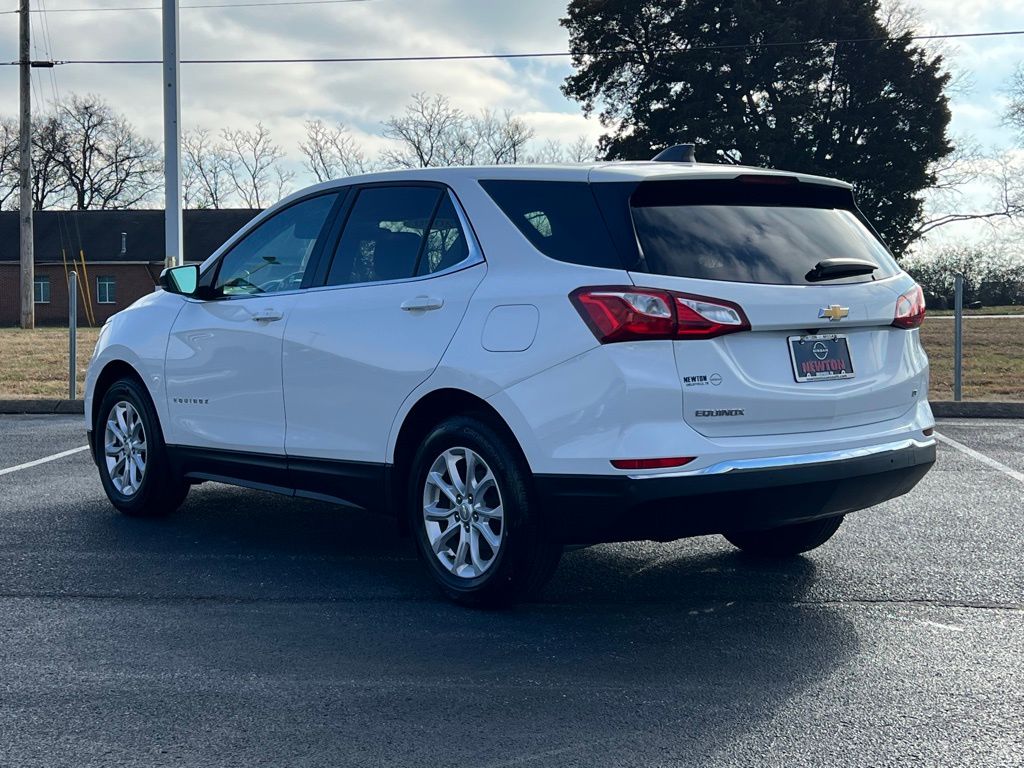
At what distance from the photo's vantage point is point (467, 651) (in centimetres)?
459

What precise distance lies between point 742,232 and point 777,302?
0.37 m

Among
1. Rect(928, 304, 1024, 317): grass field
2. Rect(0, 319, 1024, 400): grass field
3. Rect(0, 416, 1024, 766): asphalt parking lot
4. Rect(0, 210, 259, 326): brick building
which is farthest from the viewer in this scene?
Rect(0, 210, 259, 326): brick building

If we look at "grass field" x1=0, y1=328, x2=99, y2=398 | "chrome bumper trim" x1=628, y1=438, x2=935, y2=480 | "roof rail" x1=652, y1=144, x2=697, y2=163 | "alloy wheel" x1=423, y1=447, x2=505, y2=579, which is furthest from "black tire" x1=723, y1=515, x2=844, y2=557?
"grass field" x1=0, y1=328, x2=99, y2=398

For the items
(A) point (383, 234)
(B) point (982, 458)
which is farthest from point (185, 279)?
(B) point (982, 458)

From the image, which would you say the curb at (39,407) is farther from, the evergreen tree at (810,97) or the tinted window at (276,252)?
the evergreen tree at (810,97)

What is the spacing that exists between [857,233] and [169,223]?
12716mm

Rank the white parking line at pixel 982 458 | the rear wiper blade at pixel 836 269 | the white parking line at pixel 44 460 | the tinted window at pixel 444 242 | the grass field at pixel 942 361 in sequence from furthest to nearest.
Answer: the grass field at pixel 942 361 < the white parking line at pixel 44 460 < the white parking line at pixel 982 458 < the tinted window at pixel 444 242 < the rear wiper blade at pixel 836 269

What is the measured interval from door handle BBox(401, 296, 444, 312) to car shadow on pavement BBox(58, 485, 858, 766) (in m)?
1.25

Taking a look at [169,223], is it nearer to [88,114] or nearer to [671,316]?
[671,316]

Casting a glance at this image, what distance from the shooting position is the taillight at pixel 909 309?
5223 millimetres

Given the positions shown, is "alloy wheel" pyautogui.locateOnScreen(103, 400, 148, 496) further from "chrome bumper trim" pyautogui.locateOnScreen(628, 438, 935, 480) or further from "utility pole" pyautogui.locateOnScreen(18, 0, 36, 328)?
"utility pole" pyautogui.locateOnScreen(18, 0, 36, 328)

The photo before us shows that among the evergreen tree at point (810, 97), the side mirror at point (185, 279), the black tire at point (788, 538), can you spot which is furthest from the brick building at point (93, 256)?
the black tire at point (788, 538)

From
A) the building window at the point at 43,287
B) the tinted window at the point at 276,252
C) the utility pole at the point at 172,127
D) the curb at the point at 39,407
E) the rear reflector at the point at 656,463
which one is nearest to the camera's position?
the rear reflector at the point at 656,463

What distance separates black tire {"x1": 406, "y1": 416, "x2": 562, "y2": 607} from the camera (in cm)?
489
